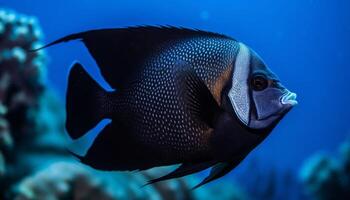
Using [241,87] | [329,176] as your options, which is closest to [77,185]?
[241,87]

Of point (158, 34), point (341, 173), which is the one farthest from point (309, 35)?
point (158, 34)

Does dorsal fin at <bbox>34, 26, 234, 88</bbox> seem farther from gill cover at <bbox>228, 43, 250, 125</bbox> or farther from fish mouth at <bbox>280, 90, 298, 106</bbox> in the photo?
fish mouth at <bbox>280, 90, 298, 106</bbox>

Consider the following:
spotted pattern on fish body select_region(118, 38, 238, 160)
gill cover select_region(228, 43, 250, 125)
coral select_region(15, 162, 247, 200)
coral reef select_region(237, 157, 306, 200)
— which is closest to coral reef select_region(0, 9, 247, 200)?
coral select_region(15, 162, 247, 200)

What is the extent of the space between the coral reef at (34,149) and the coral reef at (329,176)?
4.19m

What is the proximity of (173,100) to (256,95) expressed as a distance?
197 mm

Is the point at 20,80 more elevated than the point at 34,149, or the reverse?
the point at 20,80

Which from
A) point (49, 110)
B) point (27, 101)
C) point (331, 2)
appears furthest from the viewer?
point (331, 2)

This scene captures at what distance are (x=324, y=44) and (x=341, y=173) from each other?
20.4 metres

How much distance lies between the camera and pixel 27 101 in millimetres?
3514

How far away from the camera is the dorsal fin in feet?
3.24

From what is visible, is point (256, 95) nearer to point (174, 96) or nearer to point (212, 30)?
point (174, 96)

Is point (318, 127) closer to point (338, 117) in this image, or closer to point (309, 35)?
point (338, 117)

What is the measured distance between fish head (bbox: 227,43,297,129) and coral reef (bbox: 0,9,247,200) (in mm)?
2254

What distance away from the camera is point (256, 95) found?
875mm
